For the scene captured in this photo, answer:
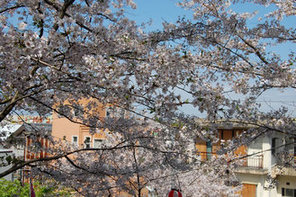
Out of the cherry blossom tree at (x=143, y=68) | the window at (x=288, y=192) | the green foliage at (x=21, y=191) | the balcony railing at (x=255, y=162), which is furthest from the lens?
the window at (x=288, y=192)

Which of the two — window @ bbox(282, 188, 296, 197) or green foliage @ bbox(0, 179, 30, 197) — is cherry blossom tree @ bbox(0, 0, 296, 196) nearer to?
green foliage @ bbox(0, 179, 30, 197)

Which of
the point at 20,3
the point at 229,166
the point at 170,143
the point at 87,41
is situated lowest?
the point at 229,166

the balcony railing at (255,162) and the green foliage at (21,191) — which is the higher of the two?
the balcony railing at (255,162)

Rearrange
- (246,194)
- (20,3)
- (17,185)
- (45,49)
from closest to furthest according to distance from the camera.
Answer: (45,49) < (20,3) < (17,185) < (246,194)

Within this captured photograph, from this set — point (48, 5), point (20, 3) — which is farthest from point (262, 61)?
point (20, 3)

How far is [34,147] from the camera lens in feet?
17.8

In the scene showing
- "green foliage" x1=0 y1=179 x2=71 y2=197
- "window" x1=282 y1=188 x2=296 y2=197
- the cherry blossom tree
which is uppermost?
the cherry blossom tree

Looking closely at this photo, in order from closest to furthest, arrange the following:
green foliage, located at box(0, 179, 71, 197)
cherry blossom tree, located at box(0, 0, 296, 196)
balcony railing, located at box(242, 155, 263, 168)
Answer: cherry blossom tree, located at box(0, 0, 296, 196), green foliage, located at box(0, 179, 71, 197), balcony railing, located at box(242, 155, 263, 168)

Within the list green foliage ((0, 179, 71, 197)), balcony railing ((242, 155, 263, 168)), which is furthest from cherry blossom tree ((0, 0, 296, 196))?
balcony railing ((242, 155, 263, 168))

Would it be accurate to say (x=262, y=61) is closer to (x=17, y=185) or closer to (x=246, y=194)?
(x=17, y=185)

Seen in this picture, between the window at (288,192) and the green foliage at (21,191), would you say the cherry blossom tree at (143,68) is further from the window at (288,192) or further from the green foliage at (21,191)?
the window at (288,192)

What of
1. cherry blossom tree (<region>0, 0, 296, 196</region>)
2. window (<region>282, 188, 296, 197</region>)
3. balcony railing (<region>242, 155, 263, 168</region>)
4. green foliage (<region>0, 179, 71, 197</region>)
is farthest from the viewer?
window (<region>282, 188, 296, 197</region>)

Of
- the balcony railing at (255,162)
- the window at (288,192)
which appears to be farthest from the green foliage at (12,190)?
the window at (288,192)

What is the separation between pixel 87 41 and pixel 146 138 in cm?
197
